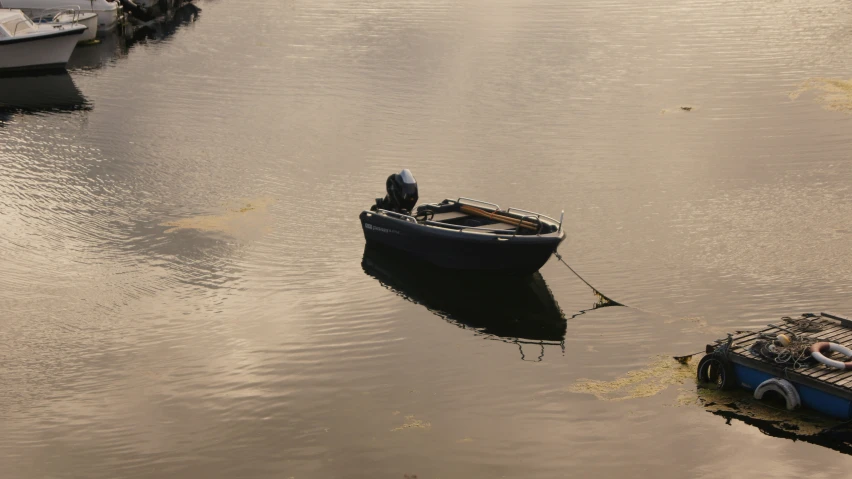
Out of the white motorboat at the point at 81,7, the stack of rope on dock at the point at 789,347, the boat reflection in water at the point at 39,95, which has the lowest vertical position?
the stack of rope on dock at the point at 789,347

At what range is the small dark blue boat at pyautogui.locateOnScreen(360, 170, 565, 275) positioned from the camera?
2688 centimetres

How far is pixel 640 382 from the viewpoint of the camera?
21.3 meters

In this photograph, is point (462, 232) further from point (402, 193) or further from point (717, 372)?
point (717, 372)

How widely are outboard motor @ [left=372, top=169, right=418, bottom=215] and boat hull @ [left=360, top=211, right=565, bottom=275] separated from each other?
0.75 m

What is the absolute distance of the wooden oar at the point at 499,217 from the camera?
27641 mm

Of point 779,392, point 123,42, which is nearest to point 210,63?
point 123,42

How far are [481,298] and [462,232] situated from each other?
6.13 feet

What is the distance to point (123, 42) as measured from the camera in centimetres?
6606

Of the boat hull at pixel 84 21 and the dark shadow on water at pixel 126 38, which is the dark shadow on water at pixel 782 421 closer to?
the boat hull at pixel 84 21

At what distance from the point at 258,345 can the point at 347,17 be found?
50.4 metres

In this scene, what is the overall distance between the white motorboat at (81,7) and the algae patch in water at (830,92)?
137ft

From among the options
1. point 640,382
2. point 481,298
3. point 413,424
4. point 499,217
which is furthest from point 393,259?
point 640,382

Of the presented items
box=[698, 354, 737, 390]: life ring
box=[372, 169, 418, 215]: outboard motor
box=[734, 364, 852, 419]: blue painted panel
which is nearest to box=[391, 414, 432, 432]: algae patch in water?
box=[698, 354, 737, 390]: life ring

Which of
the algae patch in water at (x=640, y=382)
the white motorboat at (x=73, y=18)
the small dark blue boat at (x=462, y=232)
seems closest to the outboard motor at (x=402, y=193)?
the small dark blue boat at (x=462, y=232)
